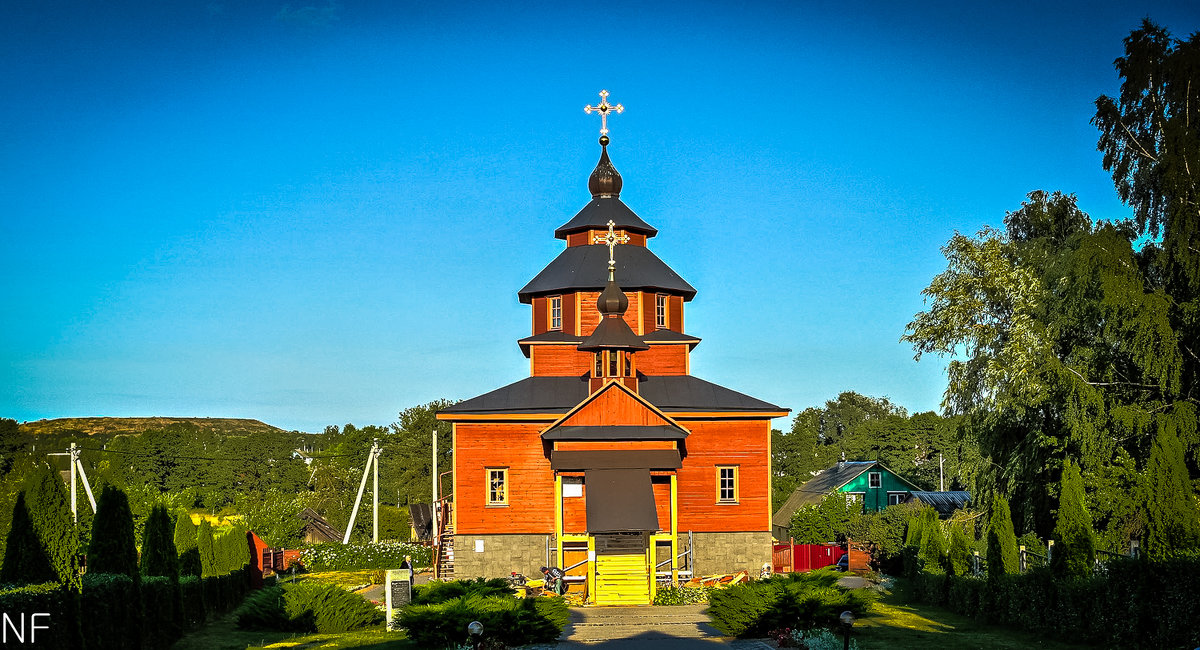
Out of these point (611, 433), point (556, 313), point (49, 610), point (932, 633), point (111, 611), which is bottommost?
point (932, 633)

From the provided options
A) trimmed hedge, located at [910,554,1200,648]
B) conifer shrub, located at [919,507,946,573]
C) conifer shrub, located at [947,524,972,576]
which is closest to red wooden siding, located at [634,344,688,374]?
conifer shrub, located at [919,507,946,573]

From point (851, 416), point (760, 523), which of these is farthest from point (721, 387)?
point (851, 416)

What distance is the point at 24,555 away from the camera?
15172 millimetres

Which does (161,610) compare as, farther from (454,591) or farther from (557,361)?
(557,361)

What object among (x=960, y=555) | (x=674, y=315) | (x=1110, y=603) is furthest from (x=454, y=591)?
(x=674, y=315)

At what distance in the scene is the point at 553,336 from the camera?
123 ft

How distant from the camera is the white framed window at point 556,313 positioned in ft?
126

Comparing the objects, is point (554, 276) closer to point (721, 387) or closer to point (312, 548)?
point (721, 387)

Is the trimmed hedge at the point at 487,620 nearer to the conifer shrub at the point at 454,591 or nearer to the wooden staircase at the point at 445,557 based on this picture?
the conifer shrub at the point at 454,591

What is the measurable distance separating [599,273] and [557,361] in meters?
3.52

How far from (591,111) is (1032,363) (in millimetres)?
19134

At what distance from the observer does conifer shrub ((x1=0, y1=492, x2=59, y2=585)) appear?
15070 mm

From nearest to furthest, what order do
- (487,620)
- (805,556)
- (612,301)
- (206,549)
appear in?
(487,620) → (206,549) → (612,301) → (805,556)

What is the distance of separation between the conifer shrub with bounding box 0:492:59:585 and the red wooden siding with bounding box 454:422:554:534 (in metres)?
19.1
